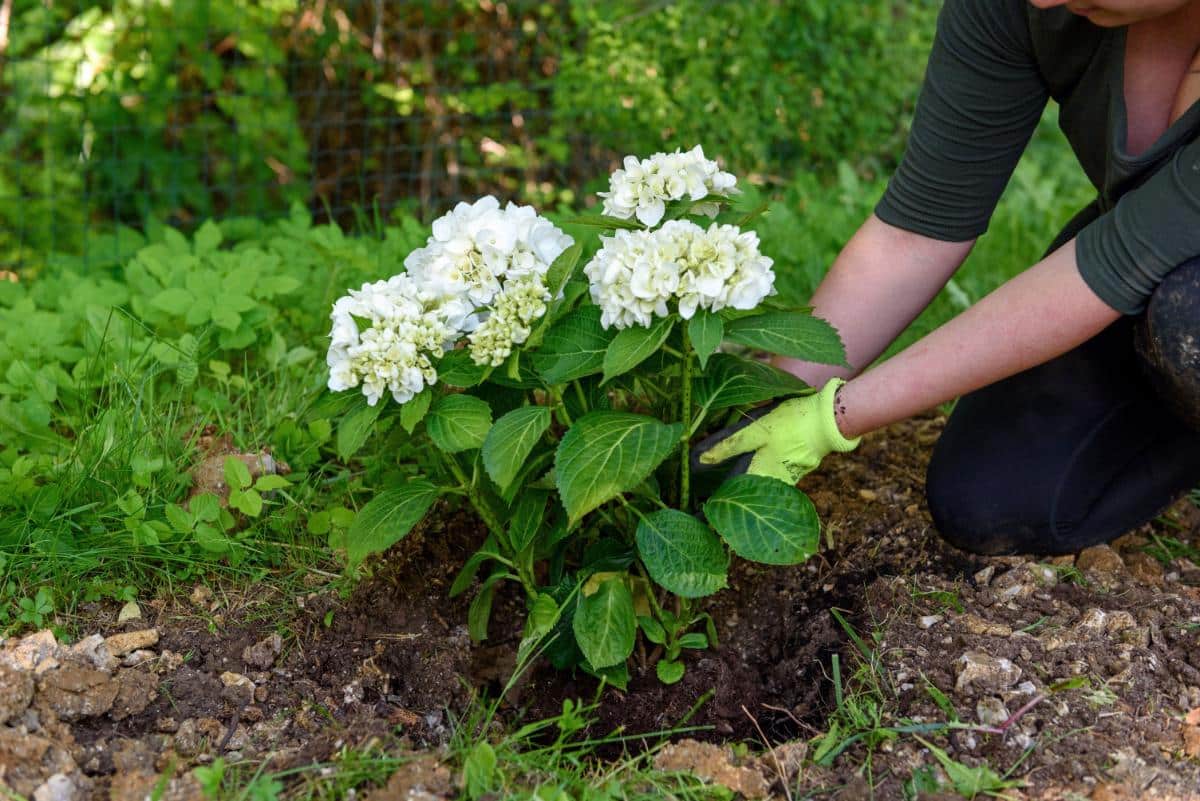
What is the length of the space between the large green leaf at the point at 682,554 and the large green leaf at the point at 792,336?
275 millimetres

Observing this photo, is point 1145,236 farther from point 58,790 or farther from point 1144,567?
point 58,790

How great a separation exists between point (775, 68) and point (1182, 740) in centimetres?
265

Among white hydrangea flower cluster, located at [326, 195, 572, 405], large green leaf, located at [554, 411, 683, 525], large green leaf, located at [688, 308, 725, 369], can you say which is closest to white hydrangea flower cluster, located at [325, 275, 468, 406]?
white hydrangea flower cluster, located at [326, 195, 572, 405]

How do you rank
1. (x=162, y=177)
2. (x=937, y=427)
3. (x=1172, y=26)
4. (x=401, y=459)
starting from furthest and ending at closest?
(x=162, y=177)
(x=937, y=427)
(x=401, y=459)
(x=1172, y=26)

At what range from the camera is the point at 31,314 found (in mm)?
2688

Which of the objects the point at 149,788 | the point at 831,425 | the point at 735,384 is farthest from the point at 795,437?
the point at 149,788

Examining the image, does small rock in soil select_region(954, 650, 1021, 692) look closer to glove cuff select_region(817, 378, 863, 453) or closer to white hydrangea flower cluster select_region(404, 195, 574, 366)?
glove cuff select_region(817, 378, 863, 453)

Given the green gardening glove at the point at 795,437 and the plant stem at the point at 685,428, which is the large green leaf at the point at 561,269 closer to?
the plant stem at the point at 685,428

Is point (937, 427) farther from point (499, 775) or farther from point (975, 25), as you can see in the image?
point (499, 775)

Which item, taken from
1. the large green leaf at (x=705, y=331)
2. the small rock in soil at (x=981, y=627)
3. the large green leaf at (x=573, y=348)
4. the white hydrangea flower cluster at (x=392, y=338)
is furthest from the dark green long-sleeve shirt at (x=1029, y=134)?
the white hydrangea flower cluster at (x=392, y=338)

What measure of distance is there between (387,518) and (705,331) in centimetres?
56

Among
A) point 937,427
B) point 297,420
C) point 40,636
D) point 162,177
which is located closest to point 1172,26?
point 937,427

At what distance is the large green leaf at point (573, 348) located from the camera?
1.63 m

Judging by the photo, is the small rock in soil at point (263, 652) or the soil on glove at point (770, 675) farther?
the small rock in soil at point (263, 652)
